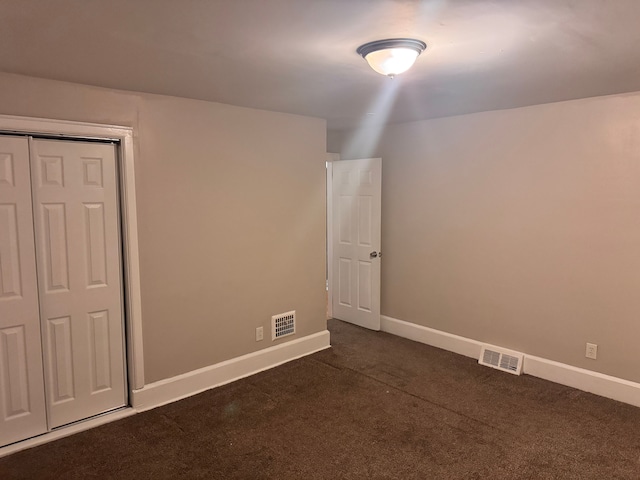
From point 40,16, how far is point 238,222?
224 cm

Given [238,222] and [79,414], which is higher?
[238,222]

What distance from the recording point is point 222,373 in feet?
12.7

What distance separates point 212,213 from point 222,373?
1358 millimetres

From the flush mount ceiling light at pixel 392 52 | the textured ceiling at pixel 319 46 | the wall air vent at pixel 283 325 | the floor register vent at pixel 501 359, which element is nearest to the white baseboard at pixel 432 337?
the floor register vent at pixel 501 359

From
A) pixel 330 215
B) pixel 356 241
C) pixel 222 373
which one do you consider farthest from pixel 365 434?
pixel 330 215

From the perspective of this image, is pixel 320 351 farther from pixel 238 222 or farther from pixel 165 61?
pixel 165 61

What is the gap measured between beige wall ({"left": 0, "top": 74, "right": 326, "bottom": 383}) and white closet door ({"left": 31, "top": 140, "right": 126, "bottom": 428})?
204mm

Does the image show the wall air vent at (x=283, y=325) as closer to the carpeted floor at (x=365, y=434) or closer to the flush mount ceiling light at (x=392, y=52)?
the carpeted floor at (x=365, y=434)

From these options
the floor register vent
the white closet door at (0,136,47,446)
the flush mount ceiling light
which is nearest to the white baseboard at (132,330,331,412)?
the white closet door at (0,136,47,446)

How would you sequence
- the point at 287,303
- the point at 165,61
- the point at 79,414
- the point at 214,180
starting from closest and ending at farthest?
the point at 165,61, the point at 79,414, the point at 214,180, the point at 287,303

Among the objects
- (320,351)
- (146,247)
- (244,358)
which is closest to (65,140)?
(146,247)

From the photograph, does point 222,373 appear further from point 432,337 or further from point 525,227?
point 525,227

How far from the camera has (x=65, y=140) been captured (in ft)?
9.83

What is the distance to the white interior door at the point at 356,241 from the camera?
515 cm
